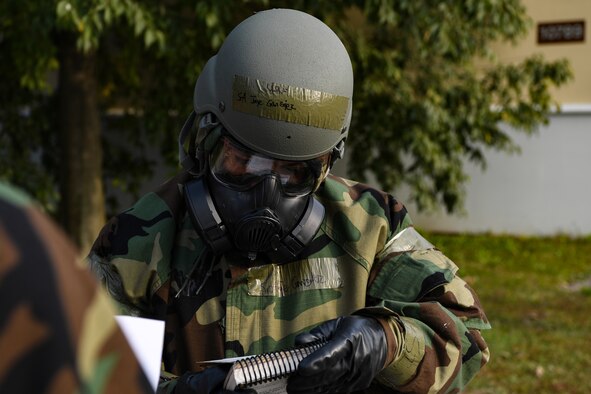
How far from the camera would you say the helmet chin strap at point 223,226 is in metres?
2.05

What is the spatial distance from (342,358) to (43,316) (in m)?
1.17

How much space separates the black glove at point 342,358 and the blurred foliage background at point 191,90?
14.3 ft

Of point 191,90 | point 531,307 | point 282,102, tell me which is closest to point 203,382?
point 282,102

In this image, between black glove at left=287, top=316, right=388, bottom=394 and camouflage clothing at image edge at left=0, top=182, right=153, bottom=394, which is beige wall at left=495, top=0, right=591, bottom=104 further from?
camouflage clothing at image edge at left=0, top=182, right=153, bottom=394

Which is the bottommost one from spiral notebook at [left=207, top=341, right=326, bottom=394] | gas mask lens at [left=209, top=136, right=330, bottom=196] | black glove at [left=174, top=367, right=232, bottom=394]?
black glove at [left=174, top=367, right=232, bottom=394]

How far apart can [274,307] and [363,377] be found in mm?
307

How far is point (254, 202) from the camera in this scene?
203 cm

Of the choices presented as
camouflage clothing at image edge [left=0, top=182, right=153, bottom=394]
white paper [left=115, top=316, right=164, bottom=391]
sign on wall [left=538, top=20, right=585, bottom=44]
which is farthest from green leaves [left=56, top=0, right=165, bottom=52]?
sign on wall [left=538, top=20, right=585, bottom=44]

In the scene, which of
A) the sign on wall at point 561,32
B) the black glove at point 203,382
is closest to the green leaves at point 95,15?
the black glove at point 203,382

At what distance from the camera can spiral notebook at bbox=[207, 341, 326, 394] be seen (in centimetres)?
181

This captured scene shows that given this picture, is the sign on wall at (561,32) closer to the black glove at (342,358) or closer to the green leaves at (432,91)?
the green leaves at (432,91)

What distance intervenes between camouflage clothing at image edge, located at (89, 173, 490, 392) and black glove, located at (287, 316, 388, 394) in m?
0.12

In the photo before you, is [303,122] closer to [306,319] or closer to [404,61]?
[306,319]

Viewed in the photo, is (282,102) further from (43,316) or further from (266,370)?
(43,316)
